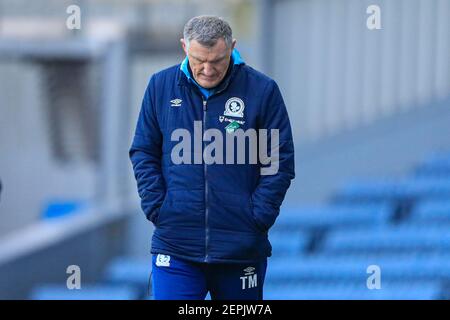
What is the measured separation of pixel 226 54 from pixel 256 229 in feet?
1.92

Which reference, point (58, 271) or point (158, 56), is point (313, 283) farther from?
point (158, 56)

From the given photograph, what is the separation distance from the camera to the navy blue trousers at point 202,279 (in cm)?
405

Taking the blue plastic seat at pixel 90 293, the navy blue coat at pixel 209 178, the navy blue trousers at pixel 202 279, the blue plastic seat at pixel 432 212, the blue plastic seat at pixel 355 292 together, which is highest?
Answer: the navy blue coat at pixel 209 178

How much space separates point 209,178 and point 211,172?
0.02 m

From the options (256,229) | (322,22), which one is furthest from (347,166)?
(256,229)

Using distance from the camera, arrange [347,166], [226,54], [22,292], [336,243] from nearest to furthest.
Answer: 1. [226,54]
2. [336,243]
3. [22,292]
4. [347,166]

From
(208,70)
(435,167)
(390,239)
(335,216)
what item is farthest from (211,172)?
(435,167)

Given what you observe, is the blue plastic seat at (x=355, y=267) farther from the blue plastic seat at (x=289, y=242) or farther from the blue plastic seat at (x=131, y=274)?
the blue plastic seat at (x=131, y=274)

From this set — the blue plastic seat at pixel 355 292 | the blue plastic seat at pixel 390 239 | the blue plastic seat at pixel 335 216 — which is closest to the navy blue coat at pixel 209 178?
the blue plastic seat at pixel 355 292

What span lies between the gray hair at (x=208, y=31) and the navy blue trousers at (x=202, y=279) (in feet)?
2.39

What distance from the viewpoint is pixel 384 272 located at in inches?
295

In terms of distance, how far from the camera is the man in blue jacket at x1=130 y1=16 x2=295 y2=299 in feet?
13.2

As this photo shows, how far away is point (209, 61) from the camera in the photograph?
3932 millimetres

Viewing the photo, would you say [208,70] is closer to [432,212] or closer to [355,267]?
[355,267]
